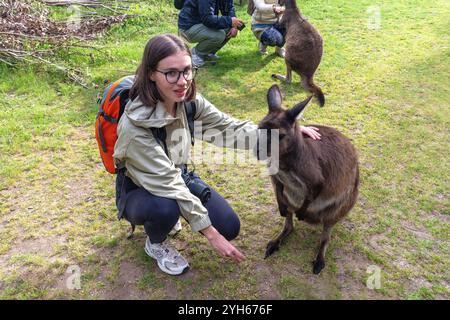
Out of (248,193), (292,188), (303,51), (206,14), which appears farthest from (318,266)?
(206,14)

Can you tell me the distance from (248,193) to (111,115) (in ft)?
4.43

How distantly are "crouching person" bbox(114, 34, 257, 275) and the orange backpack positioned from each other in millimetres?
82

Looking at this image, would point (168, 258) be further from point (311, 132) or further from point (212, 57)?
point (212, 57)

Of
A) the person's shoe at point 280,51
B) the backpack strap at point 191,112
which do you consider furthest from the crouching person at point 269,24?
the backpack strap at point 191,112

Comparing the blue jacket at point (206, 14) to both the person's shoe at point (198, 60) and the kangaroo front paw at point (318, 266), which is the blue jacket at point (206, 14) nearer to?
the person's shoe at point (198, 60)

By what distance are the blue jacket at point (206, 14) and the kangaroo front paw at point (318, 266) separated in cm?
331

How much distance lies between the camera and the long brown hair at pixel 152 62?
1.87m

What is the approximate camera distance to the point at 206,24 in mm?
4660

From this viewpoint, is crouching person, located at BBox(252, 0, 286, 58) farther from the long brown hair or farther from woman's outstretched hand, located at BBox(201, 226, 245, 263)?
woman's outstretched hand, located at BBox(201, 226, 245, 263)

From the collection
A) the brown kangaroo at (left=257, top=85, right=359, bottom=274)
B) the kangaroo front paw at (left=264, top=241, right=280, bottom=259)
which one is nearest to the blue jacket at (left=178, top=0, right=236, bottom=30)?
the brown kangaroo at (left=257, top=85, right=359, bottom=274)

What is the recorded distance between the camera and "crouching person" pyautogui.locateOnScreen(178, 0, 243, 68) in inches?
181
